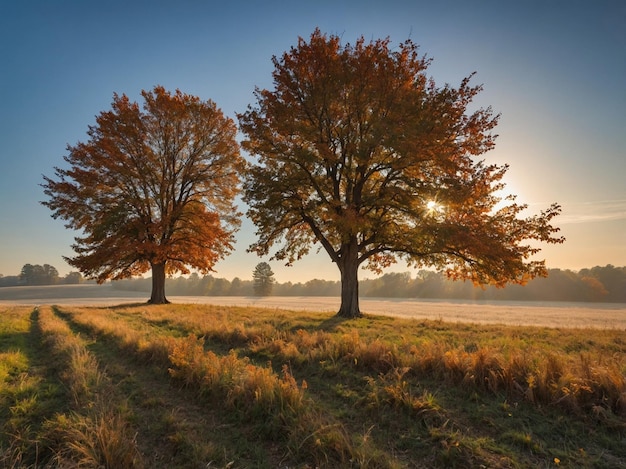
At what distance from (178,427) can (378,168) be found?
53.4 feet

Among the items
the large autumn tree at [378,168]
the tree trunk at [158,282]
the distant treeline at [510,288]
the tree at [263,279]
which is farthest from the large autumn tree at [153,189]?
the tree at [263,279]

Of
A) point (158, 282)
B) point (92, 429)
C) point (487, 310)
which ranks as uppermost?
point (158, 282)

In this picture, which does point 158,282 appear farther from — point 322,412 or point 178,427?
point 322,412

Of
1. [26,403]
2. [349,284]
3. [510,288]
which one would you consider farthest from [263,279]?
[26,403]

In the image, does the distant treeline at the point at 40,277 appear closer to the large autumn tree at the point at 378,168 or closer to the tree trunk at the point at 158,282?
the tree trunk at the point at 158,282

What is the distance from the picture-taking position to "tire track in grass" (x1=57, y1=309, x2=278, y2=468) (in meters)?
4.14

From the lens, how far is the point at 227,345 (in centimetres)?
1058

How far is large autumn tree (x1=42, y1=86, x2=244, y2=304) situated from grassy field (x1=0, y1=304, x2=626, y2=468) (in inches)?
736

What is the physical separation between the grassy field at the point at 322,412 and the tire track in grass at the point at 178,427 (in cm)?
3

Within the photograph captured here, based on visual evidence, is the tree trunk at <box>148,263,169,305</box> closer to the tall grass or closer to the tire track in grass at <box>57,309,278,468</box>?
the tire track in grass at <box>57,309,278,468</box>

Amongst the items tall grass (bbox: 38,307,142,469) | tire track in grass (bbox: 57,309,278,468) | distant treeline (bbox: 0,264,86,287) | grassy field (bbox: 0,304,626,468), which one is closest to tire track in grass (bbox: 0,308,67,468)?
grassy field (bbox: 0,304,626,468)

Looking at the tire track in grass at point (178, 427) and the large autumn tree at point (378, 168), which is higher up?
the large autumn tree at point (378, 168)

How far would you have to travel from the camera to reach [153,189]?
27406mm

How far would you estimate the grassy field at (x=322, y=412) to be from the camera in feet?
13.3
